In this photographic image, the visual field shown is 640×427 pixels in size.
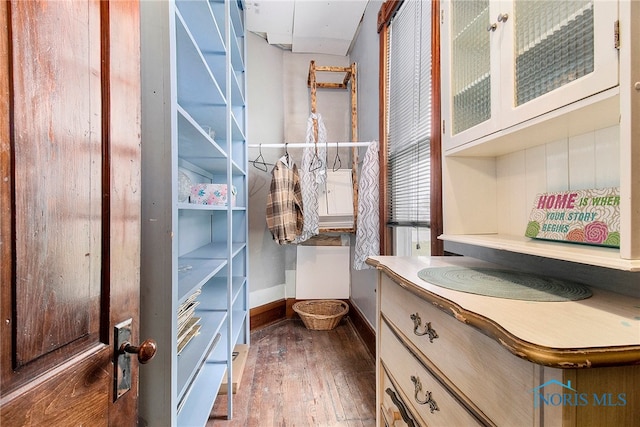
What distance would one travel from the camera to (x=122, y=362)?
54 centimetres

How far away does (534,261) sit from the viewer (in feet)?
2.73

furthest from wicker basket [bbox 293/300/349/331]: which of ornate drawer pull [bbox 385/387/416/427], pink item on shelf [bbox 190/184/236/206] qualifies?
ornate drawer pull [bbox 385/387/416/427]

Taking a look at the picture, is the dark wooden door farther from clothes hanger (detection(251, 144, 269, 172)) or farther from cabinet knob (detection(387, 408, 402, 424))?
clothes hanger (detection(251, 144, 269, 172))

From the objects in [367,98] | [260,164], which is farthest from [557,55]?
[260,164]

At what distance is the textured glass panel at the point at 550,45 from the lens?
567 mm

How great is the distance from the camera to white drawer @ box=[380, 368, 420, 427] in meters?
0.75

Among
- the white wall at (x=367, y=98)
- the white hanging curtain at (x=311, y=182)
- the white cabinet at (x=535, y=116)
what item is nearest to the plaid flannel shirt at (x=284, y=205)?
the white hanging curtain at (x=311, y=182)

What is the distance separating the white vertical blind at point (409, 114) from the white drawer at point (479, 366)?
2.96 ft

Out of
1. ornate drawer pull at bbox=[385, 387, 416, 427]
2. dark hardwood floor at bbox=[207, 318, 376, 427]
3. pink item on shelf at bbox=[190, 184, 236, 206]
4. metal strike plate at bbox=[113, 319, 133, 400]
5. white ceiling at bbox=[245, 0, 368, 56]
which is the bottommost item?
dark hardwood floor at bbox=[207, 318, 376, 427]

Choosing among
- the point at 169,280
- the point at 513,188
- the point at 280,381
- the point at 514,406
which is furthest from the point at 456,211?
the point at 280,381

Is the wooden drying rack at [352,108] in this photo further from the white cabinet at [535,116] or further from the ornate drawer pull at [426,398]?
the ornate drawer pull at [426,398]

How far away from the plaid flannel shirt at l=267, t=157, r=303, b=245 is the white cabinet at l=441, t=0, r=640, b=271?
140 cm

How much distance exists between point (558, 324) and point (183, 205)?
0.96 m

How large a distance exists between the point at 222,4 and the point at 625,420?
212cm
